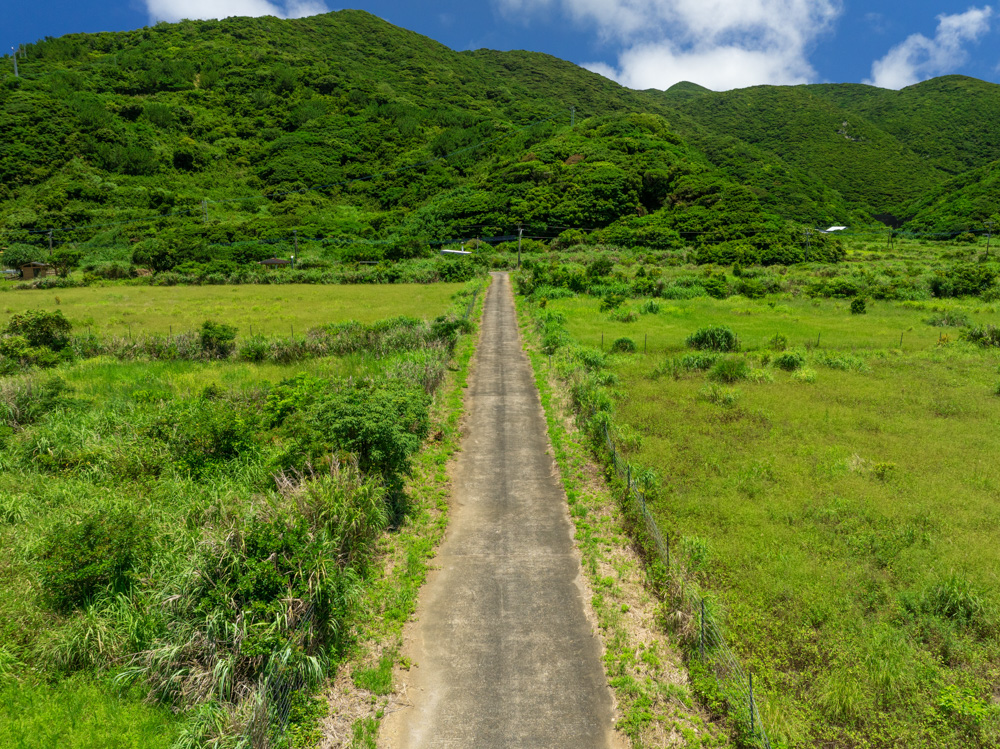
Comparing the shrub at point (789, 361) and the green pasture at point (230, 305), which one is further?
the green pasture at point (230, 305)

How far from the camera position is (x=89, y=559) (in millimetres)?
8766

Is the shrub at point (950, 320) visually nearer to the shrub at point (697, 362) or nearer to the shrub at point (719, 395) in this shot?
the shrub at point (697, 362)


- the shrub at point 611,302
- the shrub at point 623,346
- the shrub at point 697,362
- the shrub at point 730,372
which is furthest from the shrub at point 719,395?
the shrub at point 611,302

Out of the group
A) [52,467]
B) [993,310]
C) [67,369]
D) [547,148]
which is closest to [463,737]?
[52,467]

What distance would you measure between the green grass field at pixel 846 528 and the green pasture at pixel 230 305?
1019 inches

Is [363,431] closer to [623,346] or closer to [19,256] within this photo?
[623,346]

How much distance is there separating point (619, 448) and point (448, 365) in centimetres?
1243

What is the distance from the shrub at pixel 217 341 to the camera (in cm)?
2673

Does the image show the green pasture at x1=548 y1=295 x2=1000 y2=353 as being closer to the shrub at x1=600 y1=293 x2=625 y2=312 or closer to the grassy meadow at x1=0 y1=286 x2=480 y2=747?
the shrub at x1=600 y1=293 x2=625 y2=312

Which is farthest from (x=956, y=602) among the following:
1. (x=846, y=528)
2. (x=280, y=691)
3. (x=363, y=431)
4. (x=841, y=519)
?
(x=363, y=431)

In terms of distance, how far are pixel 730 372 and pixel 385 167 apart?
5563 inches

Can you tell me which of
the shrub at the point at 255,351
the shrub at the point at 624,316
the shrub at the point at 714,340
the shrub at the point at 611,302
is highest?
the shrub at the point at 611,302

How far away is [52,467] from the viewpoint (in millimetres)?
13914

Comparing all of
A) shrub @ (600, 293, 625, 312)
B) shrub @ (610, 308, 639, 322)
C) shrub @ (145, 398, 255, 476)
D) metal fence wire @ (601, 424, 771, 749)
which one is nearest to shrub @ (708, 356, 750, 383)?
shrub @ (610, 308, 639, 322)
